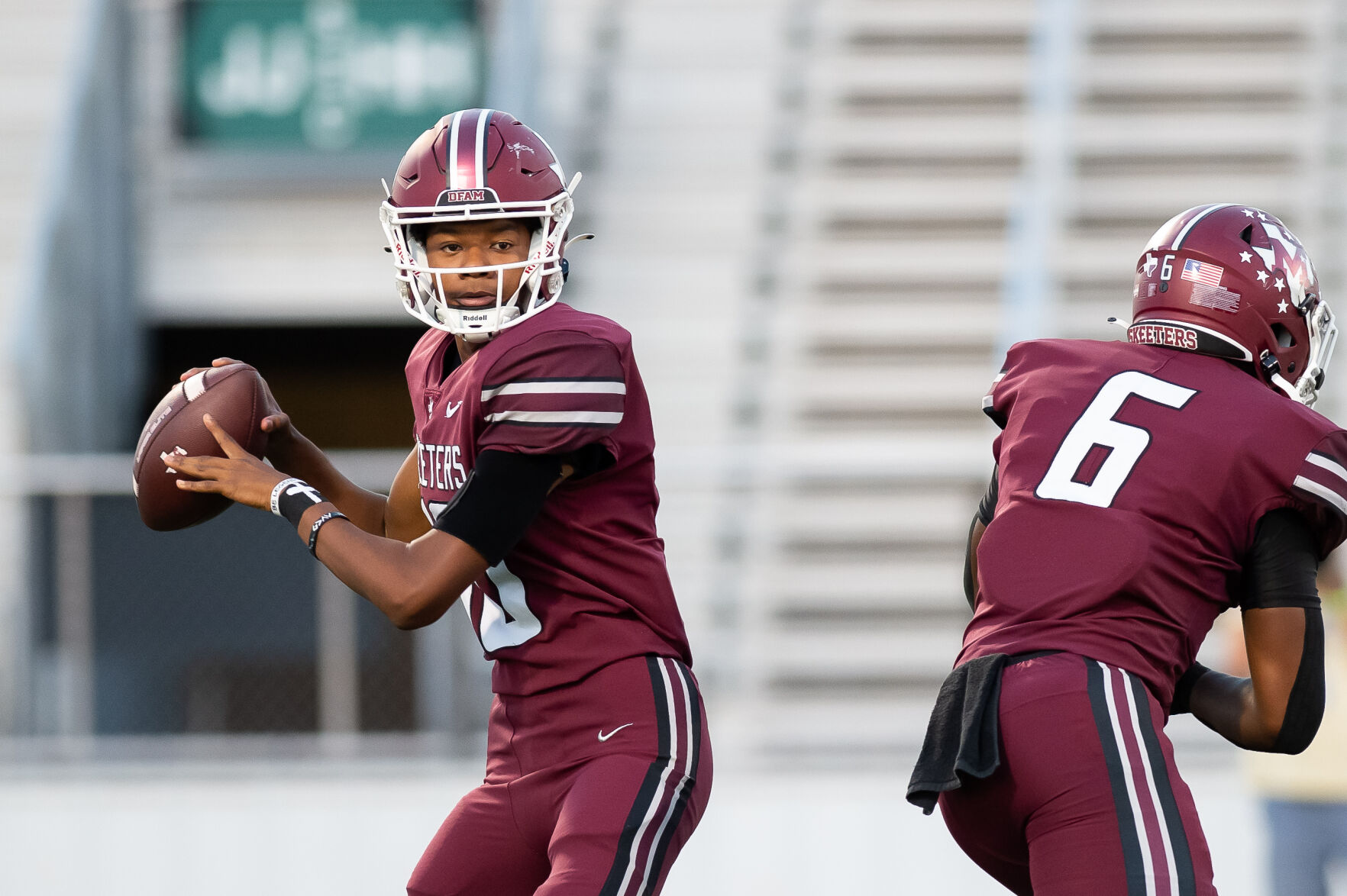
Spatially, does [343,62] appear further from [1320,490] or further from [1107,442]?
[1320,490]

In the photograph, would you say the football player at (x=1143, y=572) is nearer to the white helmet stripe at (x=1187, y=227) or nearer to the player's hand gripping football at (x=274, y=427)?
the white helmet stripe at (x=1187, y=227)

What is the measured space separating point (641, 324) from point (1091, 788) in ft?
19.7

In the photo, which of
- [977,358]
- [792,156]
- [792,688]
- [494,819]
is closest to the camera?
[494,819]

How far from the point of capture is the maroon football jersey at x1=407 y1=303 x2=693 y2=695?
105 inches

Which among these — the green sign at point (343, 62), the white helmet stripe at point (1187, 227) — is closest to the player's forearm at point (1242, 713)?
the white helmet stripe at point (1187, 227)

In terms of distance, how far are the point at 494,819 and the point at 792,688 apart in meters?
3.75

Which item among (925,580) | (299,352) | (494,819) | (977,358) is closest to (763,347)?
(977,358)

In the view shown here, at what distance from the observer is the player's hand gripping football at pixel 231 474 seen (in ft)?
9.10

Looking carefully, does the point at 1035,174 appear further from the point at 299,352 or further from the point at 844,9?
the point at 299,352

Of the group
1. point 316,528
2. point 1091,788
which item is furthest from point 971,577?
point 316,528

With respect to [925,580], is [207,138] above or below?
above

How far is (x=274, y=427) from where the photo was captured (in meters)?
3.12

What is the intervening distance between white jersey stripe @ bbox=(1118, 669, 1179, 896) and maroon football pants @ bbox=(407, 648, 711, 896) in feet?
2.18

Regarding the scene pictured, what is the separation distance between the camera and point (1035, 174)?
310 inches
